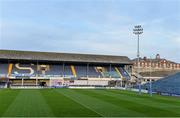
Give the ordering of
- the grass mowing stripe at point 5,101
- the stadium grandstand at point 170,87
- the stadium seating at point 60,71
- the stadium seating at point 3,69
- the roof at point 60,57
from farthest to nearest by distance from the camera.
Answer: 1. the roof at point 60,57
2. the stadium seating at point 60,71
3. the stadium seating at point 3,69
4. the stadium grandstand at point 170,87
5. the grass mowing stripe at point 5,101

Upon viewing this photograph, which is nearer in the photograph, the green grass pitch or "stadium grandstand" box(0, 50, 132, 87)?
the green grass pitch

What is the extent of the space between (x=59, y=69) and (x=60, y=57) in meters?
3.20

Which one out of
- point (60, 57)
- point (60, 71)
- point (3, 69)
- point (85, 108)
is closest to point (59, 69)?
point (60, 71)

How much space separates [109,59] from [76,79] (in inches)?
536

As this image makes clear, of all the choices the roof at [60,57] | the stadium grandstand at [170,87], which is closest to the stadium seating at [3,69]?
the roof at [60,57]

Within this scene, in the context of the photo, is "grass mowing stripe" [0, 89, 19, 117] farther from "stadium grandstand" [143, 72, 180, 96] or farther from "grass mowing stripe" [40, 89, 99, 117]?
"stadium grandstand" [143, 72, 180, 96]

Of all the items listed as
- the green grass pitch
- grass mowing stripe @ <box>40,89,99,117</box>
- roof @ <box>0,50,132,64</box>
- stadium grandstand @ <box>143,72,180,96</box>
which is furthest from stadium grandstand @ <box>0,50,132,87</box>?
grass mowing stripe @ <box>40,89,99,117</box>

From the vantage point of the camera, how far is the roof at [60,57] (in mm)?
82731

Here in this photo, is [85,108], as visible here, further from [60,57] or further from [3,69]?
[60,57]

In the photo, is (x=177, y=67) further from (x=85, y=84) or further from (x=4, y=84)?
(x=4, y=84)

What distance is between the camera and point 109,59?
92.4 metres

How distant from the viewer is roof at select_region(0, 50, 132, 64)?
8273 centimetres

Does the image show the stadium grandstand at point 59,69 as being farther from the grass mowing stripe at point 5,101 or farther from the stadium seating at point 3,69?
the grass mowing stripe at point 5,101

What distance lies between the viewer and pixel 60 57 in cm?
8725
